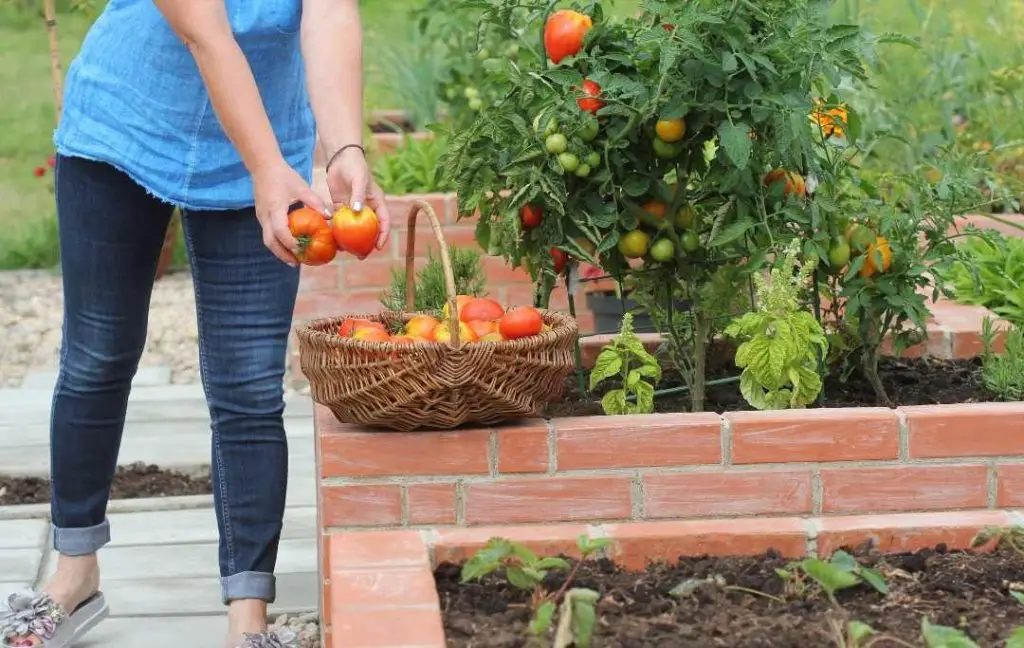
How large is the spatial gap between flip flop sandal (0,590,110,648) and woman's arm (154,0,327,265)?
0.90 metres

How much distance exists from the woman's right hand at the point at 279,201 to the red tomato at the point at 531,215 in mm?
700

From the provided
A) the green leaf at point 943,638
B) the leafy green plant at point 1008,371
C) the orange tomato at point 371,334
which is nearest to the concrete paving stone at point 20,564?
the orange tomato at point 371,334

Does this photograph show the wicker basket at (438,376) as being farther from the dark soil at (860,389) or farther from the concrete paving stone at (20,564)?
the concrete paving stone at (20,564)

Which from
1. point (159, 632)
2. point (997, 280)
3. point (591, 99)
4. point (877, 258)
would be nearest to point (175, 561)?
point (159, 632)

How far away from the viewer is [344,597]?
217 centimetres

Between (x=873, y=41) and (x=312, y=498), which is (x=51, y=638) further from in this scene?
(x=873, y=41)

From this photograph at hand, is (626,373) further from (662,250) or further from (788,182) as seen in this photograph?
(788,182)

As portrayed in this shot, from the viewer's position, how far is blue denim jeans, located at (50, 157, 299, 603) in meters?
2.74

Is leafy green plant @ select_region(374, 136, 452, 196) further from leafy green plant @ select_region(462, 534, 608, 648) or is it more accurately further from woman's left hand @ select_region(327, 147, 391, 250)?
leafy green plant @ select_region(462, 534, 608, 648)

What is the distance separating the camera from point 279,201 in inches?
96.3

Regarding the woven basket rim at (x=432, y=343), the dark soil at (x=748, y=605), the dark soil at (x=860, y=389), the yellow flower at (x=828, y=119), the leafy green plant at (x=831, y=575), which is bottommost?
the dark soil at (x=748, y=605)

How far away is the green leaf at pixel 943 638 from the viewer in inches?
73.5

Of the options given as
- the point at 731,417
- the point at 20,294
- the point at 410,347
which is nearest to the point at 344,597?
the point at 410,347

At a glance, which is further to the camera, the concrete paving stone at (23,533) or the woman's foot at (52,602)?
the concrete paving stone at (23,533)
